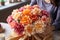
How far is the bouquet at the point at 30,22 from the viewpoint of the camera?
36.0 inches

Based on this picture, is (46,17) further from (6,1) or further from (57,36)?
(6,1)

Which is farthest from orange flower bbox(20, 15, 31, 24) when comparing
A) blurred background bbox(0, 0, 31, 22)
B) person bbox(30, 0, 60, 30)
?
blurred background bbox(0, 0, 31, 22)

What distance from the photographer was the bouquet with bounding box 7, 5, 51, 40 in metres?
0.92

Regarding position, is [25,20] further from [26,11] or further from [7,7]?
[7,7]

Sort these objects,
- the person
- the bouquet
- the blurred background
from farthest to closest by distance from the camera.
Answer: the blurred background < the person < the bouquet

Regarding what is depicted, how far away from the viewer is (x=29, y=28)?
91 cm

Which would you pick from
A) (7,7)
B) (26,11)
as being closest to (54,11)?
(26,11)

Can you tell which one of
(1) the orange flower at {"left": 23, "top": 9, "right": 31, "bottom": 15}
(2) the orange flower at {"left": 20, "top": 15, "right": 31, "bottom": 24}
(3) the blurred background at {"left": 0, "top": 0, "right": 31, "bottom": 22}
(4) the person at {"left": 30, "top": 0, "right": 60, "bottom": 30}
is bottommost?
(3) the blurred background at {"left": 0, "top": 0, "right": 31, "bottom": 22}

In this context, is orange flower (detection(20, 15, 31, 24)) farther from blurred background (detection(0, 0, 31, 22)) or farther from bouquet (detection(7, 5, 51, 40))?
blurred background (detection(0, 0, 31, 22))

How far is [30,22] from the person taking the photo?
0.92 meters

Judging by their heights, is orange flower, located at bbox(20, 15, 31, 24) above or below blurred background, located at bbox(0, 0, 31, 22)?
above

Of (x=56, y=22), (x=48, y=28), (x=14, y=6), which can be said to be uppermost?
(x=48, y=28)

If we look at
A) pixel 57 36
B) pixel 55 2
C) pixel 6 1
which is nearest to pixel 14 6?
pixel 6 1

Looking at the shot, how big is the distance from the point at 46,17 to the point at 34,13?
0.27 feet
